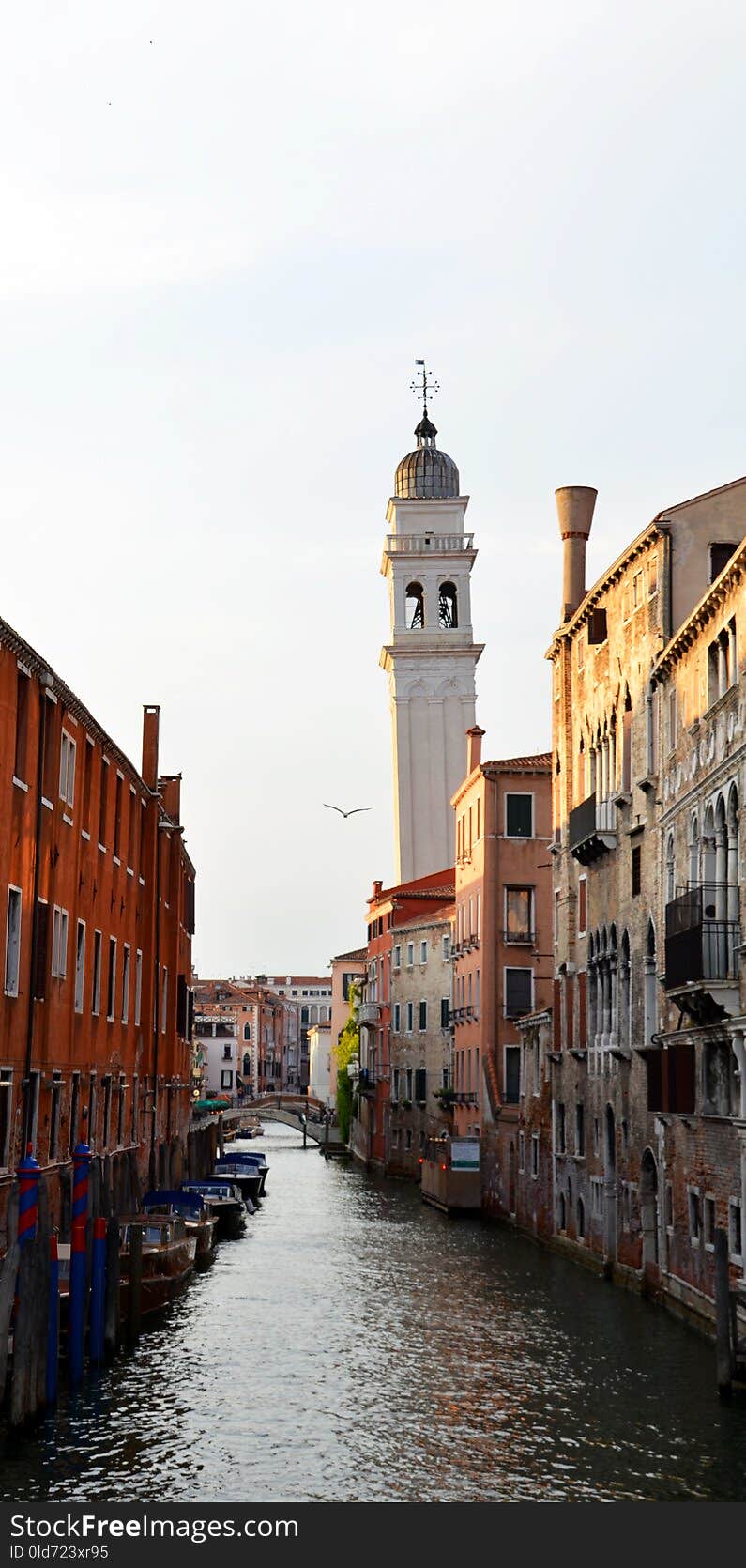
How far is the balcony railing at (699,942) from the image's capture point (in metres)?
24.5

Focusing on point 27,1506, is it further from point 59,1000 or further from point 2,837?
point 59,1000

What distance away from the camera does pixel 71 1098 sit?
31656 mm

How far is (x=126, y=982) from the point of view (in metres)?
39.2

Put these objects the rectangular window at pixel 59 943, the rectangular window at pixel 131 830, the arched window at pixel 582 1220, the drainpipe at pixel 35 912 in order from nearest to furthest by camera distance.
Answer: the drainpipe at pixel 35 912 → the rectangular window at pixel 59 943 → the arched window at pixel 582 1220 → the rectangular window at pixel 131 830

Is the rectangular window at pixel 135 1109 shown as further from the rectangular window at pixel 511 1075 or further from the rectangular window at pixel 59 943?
the rectangular window at pixel 511 1075

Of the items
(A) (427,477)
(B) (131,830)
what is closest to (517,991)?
(B) (131,830)

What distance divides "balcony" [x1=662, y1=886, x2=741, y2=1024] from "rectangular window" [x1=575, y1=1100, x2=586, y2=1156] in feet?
37.4

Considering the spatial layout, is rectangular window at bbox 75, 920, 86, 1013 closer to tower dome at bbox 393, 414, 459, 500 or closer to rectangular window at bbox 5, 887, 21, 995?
rectangular window at bbox 5, 887, 21, 995

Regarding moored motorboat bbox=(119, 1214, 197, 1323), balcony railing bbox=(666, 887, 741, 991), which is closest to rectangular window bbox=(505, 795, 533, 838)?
moored motorboat bbox=(119, 1214, 197, 1323)

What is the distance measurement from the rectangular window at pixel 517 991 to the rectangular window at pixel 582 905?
49.3ft

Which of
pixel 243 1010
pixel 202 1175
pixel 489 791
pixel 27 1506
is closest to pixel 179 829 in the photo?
pixel 489 791

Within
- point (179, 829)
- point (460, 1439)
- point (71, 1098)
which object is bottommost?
point (460, 1439)

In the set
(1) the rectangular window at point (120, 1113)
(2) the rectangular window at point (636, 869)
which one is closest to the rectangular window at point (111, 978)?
(1) the rectangular window at point (120, 1113)

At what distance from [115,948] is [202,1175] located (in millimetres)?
23321
